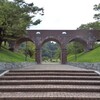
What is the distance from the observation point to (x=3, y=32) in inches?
1046

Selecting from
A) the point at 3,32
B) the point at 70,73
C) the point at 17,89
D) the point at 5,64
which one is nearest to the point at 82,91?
the point at 17,89

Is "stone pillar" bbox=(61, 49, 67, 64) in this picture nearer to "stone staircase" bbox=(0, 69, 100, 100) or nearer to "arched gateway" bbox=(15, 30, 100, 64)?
"arched gateway" bbox=(15, 30, 100, 64)

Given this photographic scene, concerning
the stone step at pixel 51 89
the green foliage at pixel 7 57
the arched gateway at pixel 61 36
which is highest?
the arched gateway at pixel 61 36

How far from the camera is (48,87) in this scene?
10.7 m

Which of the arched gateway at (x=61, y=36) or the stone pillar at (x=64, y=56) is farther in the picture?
the stone pillar at (x=64, y=56)

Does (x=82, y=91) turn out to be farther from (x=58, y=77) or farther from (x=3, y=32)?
(x=3, y=32)

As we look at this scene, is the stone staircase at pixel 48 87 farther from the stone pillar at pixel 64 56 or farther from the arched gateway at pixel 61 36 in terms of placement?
the stone pillar at pixel 64 56

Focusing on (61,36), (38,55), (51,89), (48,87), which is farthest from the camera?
(38,55)

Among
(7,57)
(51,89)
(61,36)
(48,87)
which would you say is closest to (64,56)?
(61,36)

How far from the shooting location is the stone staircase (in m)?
9.36

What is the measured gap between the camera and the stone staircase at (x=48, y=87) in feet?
30.7

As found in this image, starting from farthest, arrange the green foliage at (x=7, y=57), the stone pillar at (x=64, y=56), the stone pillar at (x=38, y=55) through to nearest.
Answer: the stone pillar at (x=38, y=55) < the stone pillar at (x=64, y=56) < the green foliage at (x=7, y=57)

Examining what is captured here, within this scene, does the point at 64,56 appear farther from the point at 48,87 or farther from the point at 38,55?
the point at 48,87

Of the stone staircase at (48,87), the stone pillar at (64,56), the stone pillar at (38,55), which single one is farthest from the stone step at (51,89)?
the stone pillar at (38,55)
